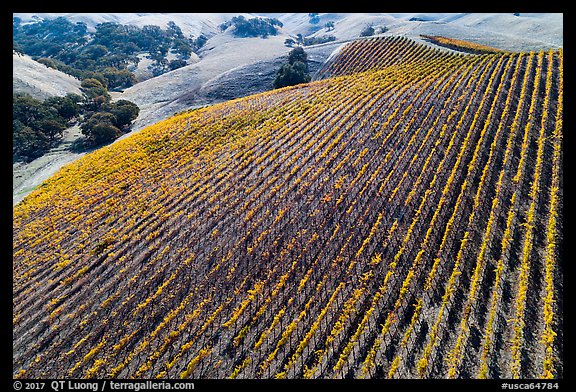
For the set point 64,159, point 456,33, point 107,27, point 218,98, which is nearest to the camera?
point 64,159

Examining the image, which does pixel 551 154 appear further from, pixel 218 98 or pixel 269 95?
pixel 218 98

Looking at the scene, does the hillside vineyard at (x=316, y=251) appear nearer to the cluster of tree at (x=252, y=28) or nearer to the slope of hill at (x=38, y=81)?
the slope of hill at (x=38, y=81)

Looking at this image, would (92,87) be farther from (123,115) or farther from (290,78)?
(290,78)

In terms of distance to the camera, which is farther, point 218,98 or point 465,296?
point 218,98

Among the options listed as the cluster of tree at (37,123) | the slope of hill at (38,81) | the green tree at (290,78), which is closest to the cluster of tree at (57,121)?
the cluster of tree at (37,123)

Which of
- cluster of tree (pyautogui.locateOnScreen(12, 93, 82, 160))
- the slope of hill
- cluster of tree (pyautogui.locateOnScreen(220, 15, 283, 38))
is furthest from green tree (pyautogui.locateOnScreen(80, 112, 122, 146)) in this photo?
cluster of tree (pyautogui.locateOnScreen(220, 15, 283, 38))

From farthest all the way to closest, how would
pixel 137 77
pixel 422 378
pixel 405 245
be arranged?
1. pixel 137 77
2. pixel 405 245
3. pixel 422 378

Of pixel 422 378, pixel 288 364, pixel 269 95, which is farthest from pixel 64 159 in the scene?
pixel 422 378

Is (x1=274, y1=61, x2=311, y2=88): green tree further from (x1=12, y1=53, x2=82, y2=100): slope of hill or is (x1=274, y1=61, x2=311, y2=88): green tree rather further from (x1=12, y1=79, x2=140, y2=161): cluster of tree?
(x1=12, y1=53, x2=82, y2=100): slope of hill
